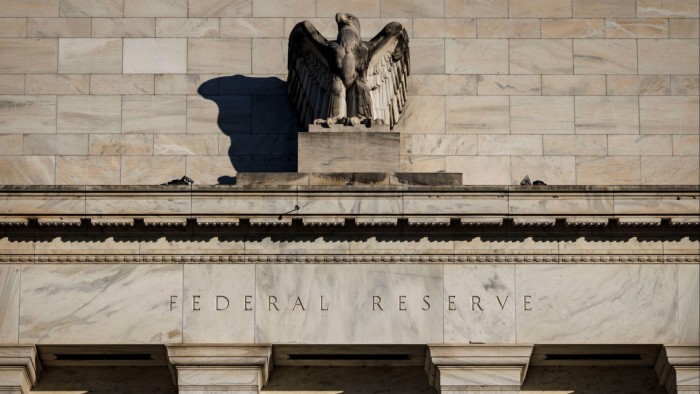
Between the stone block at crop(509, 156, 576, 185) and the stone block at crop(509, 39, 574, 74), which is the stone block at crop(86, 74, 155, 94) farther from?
the stone block at crop(509, 156, 576, 185)

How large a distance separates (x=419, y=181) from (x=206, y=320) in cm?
488

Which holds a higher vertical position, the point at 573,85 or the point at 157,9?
the point at 157,9

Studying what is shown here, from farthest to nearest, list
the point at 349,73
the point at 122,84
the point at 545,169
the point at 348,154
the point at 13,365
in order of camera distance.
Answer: the point at 122,84 < the point at 545,169 < the point at 349,73 < the point at 348,154 < the point at 13,365

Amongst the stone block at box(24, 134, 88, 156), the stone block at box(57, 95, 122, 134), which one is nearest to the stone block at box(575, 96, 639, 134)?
the stone block at box(57, 95, 122, 134)

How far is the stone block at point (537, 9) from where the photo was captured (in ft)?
159

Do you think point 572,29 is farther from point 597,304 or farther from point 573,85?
point 597,304

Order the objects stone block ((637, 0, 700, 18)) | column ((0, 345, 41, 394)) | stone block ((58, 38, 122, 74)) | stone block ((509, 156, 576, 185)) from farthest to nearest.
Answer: stone block ((637, 0, 700, 18)), stone block ((58, 38, 122, 74)), stone block ((509, 156, 576, 185)), column ((0, 345, 41, 394))

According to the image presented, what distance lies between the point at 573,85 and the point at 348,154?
5.87 meters

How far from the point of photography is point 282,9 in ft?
159

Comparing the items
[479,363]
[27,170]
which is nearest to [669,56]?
[479,363]

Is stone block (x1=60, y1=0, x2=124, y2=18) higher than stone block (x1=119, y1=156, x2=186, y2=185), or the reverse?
stone block (x1=60, y1=0, x2=124, y2=18)

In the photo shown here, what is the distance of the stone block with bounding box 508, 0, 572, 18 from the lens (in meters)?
48.4

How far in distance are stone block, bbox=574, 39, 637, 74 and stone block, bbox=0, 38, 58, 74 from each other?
1091 centimetres

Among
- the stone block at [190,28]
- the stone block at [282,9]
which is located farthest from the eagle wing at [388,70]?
the stone block at [190,28]
